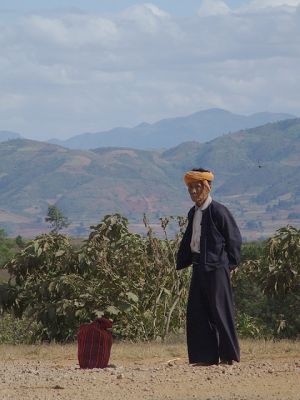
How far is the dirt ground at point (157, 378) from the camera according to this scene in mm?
7375

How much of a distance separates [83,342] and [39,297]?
317cm

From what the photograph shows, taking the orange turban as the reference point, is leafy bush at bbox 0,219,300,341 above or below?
below

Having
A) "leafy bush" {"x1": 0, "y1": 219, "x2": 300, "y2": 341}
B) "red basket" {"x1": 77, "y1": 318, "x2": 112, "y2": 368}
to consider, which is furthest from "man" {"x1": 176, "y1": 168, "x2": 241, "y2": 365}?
"leafy bush" {"x1": 0, "y1": 219, "x2": 300, "y2": 341}

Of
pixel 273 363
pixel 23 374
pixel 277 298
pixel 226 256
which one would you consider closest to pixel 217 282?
pixel 226 256

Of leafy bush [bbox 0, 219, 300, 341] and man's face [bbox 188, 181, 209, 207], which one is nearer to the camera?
man's face [bbox 188, 181, 209, 207]

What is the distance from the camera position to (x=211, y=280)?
8.66 metres

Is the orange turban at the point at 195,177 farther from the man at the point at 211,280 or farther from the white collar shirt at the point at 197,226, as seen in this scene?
the white collar shirt at the point at 197,226

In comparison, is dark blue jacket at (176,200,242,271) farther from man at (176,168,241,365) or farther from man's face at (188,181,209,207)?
man's face at (188,181,209,207)

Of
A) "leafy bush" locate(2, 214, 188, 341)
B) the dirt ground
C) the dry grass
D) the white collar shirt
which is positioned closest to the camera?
the dirt ground

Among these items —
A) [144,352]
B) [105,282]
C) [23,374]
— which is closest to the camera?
[23,374]

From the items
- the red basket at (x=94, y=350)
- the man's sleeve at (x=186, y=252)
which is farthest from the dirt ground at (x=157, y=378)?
the man's sleeve at (x=186, y=252)

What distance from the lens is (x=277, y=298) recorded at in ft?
42.8

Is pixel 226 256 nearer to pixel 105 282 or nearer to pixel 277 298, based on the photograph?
pixel 105 282

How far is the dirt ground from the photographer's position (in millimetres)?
7375
